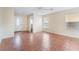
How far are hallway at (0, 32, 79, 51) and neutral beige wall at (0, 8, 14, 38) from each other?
0.09 metres

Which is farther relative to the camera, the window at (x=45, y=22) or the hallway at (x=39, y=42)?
the window at (x=45, y=22)

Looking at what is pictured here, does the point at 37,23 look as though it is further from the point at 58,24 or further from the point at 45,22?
the point at 58,24

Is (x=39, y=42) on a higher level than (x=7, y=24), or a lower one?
lower

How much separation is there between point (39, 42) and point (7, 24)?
585mm

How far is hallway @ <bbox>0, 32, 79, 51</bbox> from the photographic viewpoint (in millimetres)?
1497

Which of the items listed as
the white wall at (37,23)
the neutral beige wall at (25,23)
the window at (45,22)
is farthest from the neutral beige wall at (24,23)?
the window at (45,22)

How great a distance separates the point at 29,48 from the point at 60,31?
61 cm

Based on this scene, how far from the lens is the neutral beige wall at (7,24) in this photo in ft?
5.05

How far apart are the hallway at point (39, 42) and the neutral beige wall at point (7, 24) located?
85mm

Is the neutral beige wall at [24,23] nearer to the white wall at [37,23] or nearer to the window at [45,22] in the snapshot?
the white wall at [37,23]

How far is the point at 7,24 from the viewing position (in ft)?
5.22

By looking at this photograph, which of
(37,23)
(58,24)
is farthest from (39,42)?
(58,24)

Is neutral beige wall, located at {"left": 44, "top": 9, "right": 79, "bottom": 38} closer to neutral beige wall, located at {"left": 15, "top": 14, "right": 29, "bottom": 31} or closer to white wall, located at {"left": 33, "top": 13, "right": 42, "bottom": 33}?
white wall, located at {"left": 33, "top": 13, "right": 42, "bottom": 33}
